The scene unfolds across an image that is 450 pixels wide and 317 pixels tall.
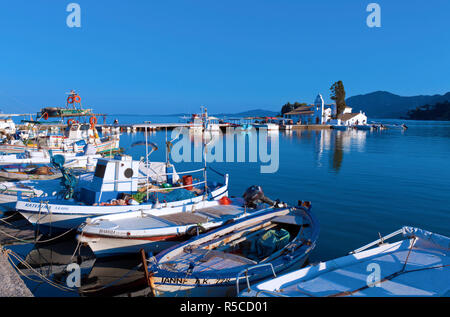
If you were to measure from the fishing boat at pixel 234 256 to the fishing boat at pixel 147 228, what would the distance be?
50.3 inches

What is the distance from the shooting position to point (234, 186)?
91.0 feet

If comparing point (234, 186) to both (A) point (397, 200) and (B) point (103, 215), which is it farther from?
(B) point (103, 215)

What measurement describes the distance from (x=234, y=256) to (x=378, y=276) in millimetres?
4224

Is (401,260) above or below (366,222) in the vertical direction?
above

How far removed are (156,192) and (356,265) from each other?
33.6 feet

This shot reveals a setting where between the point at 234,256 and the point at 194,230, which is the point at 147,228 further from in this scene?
the point at 234,256

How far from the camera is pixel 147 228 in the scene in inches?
491

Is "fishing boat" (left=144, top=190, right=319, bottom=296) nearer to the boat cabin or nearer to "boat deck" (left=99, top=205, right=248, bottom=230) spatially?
"boat deck" (left=99, top=205, right=248, bottom=230)

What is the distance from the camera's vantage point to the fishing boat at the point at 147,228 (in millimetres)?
11934

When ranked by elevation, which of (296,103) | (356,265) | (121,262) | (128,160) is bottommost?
(121,262)

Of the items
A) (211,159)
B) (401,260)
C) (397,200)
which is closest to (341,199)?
(397,200)

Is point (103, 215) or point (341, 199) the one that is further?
point (341, 199)

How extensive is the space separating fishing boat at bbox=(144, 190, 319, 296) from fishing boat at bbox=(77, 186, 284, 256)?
50.3 inches

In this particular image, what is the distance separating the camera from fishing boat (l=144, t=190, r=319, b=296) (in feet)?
28.1
